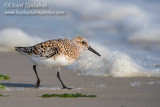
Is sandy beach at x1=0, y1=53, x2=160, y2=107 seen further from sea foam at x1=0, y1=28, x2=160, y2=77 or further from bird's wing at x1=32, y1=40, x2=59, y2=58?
bird's wing at x1=32, y1=40, x2=59, y2=58

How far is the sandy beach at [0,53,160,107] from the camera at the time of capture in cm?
716

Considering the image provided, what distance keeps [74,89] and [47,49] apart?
1.08 metres

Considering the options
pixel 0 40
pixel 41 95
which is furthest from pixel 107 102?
pixel 0 40

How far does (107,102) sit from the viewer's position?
721cm

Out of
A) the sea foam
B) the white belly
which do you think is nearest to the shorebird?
the white belly

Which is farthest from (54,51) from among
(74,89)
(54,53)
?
(74,89)

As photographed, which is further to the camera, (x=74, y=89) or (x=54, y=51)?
(x=54, y=51)

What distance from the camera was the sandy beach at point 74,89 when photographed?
7164 millimetres

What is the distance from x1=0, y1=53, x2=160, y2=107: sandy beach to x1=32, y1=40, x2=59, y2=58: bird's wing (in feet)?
2.27

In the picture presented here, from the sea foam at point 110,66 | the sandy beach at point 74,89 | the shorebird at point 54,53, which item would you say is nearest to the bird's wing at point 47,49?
the shorebird at point 54,53

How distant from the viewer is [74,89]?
914cm

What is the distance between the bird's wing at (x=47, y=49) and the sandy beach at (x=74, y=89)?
691 mm

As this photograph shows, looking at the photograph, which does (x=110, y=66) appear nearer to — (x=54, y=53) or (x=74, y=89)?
(x=54, y=53)

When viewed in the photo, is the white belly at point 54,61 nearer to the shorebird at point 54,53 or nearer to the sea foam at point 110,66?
the shorebird at point 54,53
